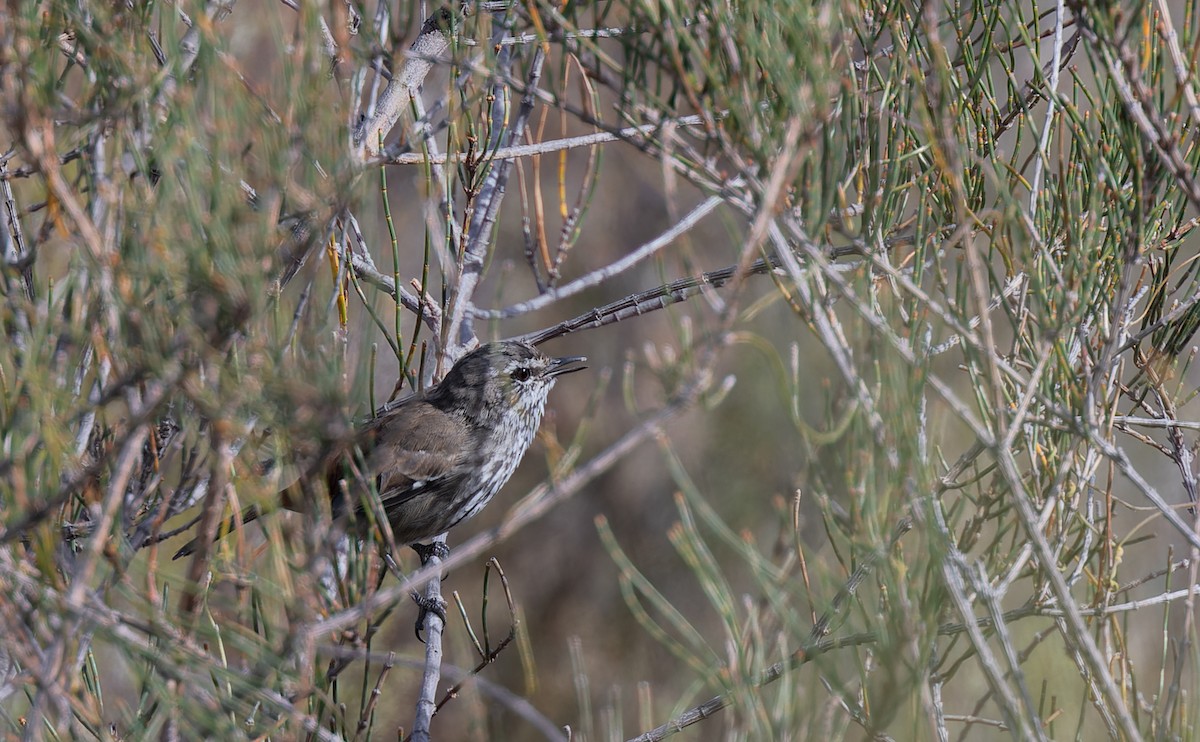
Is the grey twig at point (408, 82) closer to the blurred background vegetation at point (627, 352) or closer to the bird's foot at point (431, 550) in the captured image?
the blurred background vegetation at point (627, 352)

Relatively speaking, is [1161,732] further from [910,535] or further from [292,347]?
[292,347]

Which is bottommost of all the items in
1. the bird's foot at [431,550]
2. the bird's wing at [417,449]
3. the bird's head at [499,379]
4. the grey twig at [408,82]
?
the bird's foot at [431,550]

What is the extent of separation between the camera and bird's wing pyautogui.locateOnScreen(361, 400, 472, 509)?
4.39m

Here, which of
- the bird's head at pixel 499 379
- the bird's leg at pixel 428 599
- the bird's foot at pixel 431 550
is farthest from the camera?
the bird's foot at pixel 431 550

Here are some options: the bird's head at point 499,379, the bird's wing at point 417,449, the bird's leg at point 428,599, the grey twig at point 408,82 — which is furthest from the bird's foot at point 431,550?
the grey twig at point 408,82

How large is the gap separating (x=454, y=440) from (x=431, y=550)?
1.61 ft

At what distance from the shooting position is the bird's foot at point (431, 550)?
4.44 m

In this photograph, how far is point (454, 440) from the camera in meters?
4.54

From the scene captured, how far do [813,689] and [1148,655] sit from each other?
7137mm

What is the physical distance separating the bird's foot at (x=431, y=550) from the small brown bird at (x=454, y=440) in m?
0.01

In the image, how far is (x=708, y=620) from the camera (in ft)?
31.3

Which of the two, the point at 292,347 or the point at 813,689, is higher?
the point at 292,347

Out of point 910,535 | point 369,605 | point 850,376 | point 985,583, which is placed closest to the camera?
point 369,605

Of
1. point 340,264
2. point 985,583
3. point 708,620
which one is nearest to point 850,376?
point 985,583
